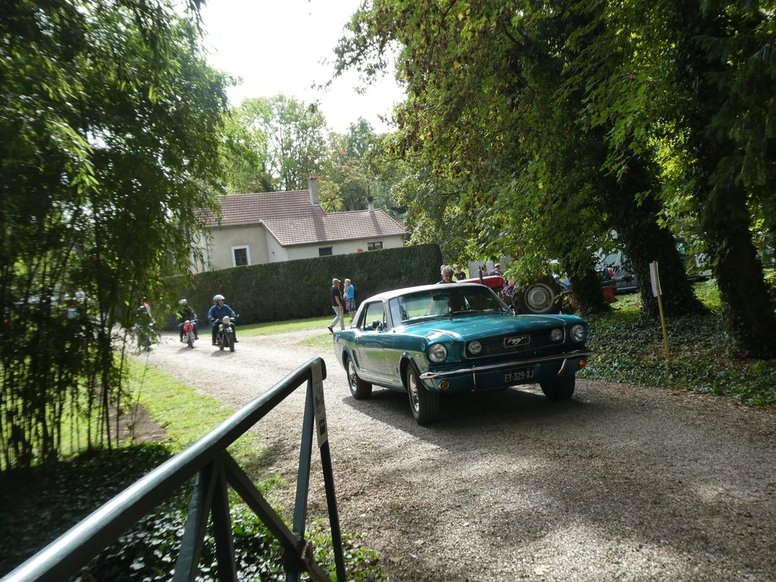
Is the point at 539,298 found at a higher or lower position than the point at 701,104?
lower

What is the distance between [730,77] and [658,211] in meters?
6.31

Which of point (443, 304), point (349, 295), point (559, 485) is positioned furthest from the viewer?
point (349, 295)

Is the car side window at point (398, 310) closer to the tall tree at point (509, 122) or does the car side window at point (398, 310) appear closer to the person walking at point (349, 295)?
the tall tree at point (509, 122)

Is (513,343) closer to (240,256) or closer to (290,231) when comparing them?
(290,231)

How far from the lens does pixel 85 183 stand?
5.52 m

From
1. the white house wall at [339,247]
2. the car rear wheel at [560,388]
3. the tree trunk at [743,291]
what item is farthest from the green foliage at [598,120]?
the white house wall at [339,247]

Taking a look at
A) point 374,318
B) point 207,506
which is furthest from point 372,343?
point 207,506

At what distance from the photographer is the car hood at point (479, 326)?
7406mm

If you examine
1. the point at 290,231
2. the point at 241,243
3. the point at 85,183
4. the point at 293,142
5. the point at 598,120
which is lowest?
the point at 85,183

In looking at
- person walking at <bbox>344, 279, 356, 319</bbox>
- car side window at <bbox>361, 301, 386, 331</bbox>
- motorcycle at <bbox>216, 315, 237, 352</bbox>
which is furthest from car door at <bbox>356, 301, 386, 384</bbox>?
person walking at <bbox>344, 279, 356, 319</bbox>

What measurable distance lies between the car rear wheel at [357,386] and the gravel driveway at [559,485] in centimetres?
96

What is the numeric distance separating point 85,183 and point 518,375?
469 centimetres

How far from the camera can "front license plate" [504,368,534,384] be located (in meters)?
7.38

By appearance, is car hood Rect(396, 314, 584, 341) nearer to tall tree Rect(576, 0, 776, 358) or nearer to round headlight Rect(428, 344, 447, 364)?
round headlight Rect(428, 344, 447, 364)
